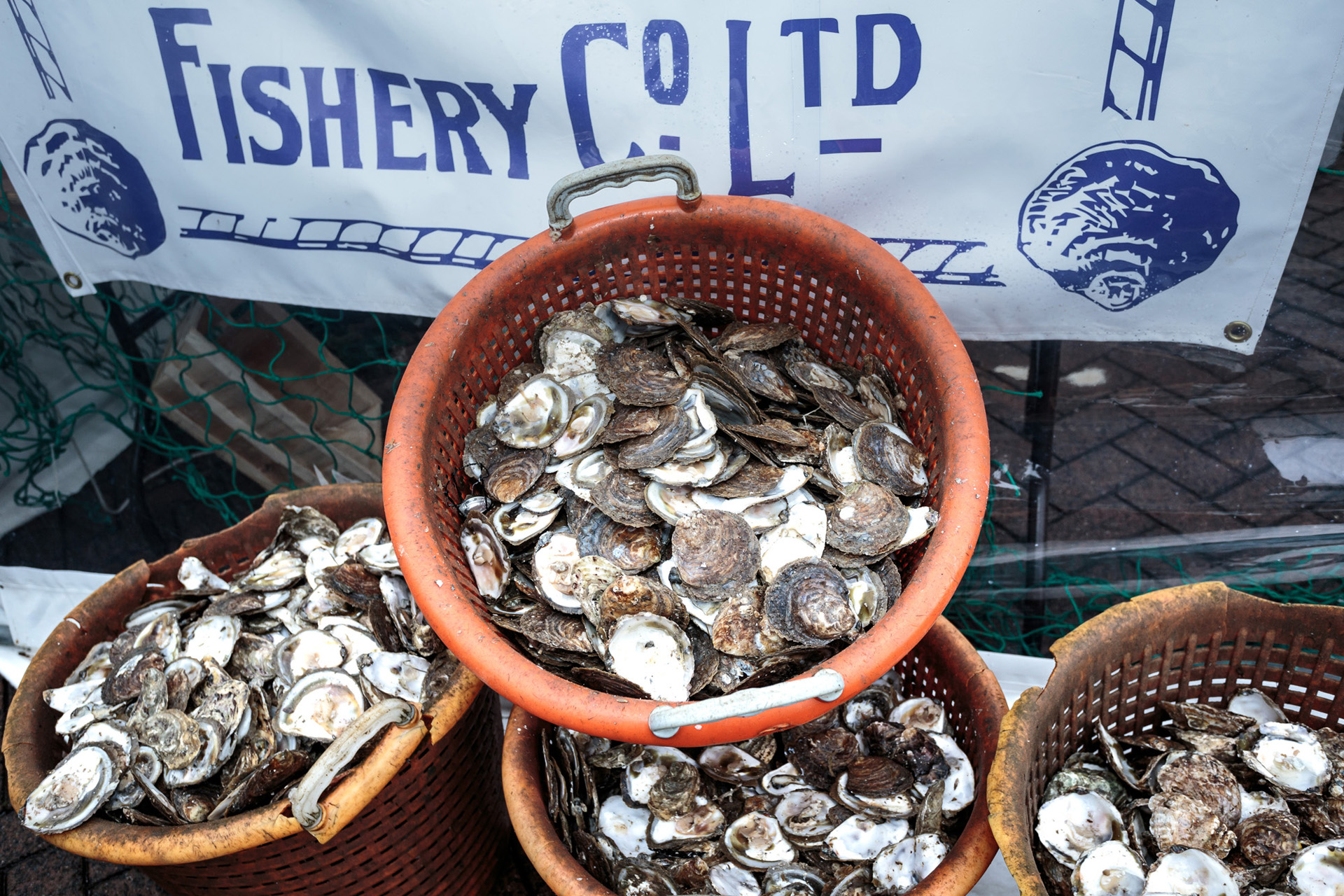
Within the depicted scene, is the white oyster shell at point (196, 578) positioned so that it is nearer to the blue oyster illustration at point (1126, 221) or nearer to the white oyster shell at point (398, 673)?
the white oyster shell at point (398, 673)

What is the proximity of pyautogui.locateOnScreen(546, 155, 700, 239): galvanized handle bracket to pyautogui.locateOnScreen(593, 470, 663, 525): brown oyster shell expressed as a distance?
57 centimetres

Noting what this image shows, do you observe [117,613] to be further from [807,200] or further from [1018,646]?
[1018,646]

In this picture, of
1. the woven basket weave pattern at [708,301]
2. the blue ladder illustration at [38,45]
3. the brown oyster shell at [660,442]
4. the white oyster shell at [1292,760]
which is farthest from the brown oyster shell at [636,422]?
the blue ladder illustration at [38,45]

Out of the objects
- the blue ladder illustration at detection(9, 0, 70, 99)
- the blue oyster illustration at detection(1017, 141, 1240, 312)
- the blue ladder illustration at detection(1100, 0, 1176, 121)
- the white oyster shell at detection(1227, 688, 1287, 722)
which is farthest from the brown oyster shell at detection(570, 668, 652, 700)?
the blue ladder illustration at detection(9, 0, 70, 99)

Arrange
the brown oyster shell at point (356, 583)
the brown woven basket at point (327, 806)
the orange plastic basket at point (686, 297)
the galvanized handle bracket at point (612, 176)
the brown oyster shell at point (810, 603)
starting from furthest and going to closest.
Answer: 1. the brown oyster shell at point (356, 583)
2. the galvanized handle bracket at point (612, 176)
3. the brown woven basket at point (327, 806)
4. the brown oyster shell at point (810, 603)
5. the orange plastic basket at point (686, 297)

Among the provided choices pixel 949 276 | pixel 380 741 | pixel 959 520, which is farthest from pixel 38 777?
pixel 949 276

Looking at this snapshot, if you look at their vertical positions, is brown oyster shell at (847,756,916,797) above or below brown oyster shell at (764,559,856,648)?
below

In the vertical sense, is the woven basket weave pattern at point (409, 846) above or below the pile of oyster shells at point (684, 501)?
below

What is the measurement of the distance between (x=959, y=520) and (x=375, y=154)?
5.76 feet

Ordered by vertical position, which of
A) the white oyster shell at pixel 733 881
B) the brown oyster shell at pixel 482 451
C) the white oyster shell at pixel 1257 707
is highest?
the brown oyster shell at pixel 482 451

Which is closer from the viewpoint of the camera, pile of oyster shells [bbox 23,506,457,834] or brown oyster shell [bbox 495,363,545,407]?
pile of oyster shells [bbox 23,506,457,834]

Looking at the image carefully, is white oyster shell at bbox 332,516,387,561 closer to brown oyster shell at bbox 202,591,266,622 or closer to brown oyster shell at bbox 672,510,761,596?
brown oyster shell at bbox 202,591,266,622

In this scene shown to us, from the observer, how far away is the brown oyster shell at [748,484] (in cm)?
181

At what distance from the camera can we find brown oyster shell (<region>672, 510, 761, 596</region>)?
171 cm
